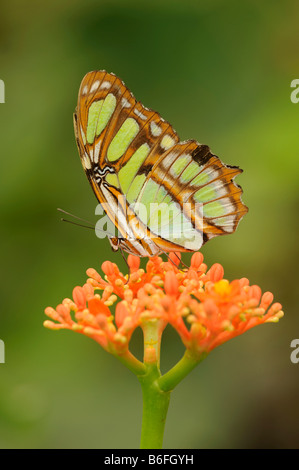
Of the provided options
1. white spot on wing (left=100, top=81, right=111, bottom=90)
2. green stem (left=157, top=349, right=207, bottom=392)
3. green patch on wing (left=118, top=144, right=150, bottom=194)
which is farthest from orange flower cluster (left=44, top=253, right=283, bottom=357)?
white spot on wing (left=100, top=81, right=111, bottom=90)

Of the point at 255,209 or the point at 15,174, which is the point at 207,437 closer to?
the point at 255,209

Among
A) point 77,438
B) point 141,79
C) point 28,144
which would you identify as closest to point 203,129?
point 141,79

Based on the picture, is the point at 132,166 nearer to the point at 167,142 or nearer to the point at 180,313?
the point at 167,142

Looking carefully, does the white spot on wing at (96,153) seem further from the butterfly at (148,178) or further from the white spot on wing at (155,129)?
the white spot on wing at (155,129)

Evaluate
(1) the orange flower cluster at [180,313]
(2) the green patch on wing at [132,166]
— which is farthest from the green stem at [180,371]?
(2) the green patch on wing at [132,166]

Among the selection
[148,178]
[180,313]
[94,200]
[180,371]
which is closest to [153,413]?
[180,371]

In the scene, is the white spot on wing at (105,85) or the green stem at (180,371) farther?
the white spot on wing at (105,85)
